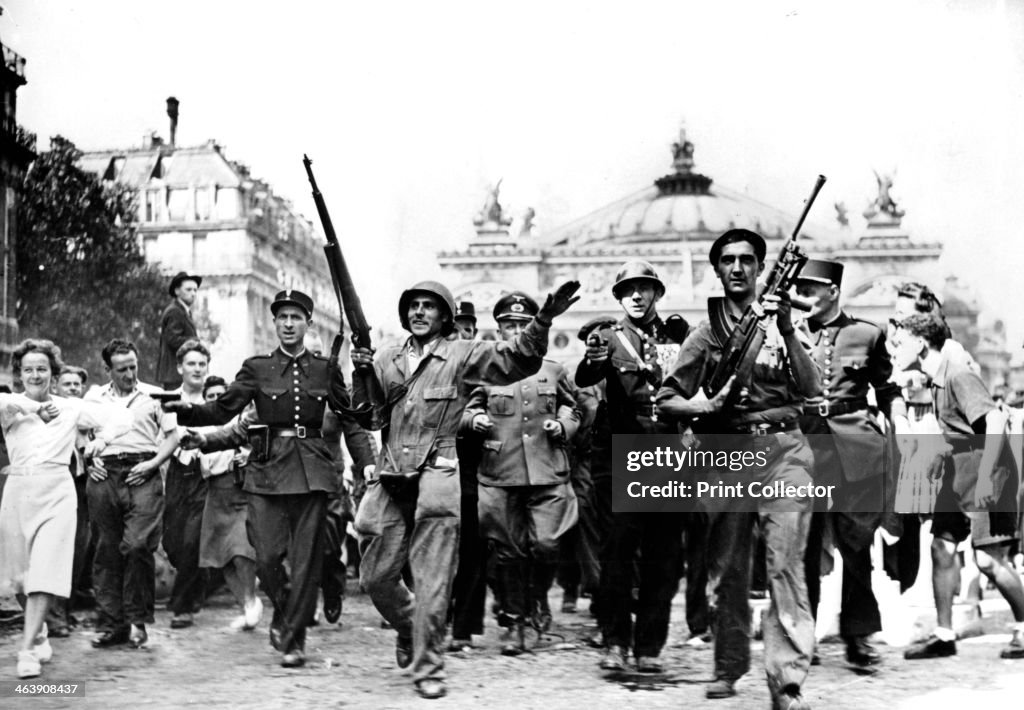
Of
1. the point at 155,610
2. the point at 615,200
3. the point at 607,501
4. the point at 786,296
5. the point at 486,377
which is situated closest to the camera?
the point at 786,296

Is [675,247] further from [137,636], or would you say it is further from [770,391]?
[137,636]

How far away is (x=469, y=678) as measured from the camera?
5762 mm

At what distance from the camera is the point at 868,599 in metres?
5.95

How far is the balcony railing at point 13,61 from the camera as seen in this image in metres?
7.66

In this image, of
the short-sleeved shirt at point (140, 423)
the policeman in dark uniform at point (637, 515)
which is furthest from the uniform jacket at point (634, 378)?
the short-sleeved shirt at point (140, 423)

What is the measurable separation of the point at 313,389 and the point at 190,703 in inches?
71.2

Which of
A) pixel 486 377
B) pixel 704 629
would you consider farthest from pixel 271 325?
pixel 704 629

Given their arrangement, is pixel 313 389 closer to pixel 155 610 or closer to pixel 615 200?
pixel 155 610

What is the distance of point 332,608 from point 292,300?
2.08 m

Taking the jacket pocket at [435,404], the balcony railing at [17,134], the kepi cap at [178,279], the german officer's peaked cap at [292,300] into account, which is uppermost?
the balcony railing at [17,134]

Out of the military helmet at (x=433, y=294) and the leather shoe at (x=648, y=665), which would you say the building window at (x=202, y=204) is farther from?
the leather shoe at (x=648, y=665)

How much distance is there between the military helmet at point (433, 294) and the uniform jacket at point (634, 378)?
831 millimetres

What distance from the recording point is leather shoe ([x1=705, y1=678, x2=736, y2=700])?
5.40 metres

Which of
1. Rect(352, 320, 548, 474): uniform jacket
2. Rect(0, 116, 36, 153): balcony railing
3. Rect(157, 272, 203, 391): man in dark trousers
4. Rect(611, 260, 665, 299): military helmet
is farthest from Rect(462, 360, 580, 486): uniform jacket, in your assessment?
Rect(0, 116, 36, 153): balcony railing
